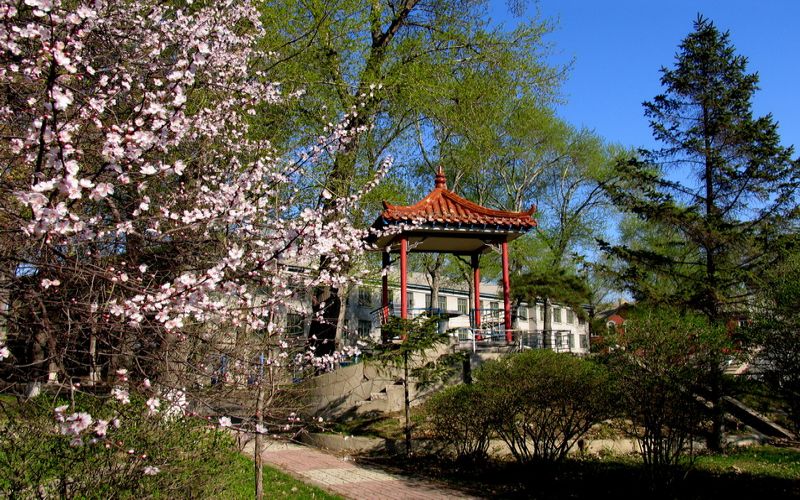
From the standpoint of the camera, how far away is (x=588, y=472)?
920 centimetres

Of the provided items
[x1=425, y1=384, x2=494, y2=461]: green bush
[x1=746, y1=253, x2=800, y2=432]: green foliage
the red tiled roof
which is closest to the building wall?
the red tiled roof

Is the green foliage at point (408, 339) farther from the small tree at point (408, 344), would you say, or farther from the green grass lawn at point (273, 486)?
the green grass lawn at point (273, 486)

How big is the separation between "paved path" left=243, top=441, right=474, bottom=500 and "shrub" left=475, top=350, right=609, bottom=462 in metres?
1.41

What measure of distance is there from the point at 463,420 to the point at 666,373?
353 cm

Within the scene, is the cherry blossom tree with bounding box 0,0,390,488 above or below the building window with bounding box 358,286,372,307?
below

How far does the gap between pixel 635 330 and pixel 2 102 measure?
7.12m

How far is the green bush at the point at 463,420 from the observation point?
31.0ft

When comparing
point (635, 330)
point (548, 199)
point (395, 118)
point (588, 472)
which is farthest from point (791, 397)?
point (548, 199)

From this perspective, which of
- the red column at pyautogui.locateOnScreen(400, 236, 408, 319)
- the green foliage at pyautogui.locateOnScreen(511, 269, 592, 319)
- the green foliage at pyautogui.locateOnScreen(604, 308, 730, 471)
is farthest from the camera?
the green foliage at pyautogui.locateOnScreen(511, 269, 592, 319)

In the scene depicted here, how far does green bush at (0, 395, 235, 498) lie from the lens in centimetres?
457

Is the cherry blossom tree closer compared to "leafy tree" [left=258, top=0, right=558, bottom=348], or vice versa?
the cherry blossom tree

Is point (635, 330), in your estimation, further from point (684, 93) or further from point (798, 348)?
point (684, 93)

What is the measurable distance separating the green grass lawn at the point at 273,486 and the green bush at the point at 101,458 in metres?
0.81

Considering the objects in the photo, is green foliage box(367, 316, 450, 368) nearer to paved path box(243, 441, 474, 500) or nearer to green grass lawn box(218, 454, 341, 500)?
paved path box(243, 441, 474, 500)
